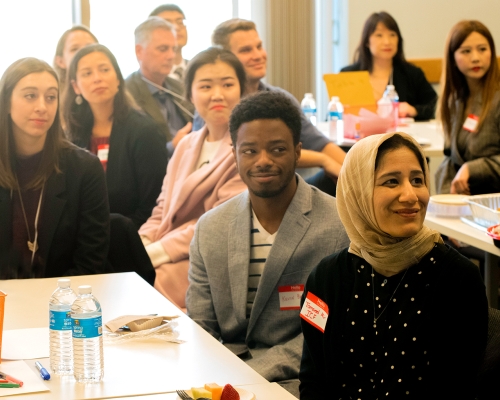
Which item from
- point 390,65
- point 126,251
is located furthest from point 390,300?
point 390,65

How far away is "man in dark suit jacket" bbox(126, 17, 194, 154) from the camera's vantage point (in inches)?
177

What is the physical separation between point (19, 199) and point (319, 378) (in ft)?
6.35

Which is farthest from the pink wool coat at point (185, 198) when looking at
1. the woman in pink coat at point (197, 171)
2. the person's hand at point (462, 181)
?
the person's hand at point (462, 181)

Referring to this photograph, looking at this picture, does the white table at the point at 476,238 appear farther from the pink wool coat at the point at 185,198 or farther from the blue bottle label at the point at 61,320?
the blue bottle label at the point at 61,320

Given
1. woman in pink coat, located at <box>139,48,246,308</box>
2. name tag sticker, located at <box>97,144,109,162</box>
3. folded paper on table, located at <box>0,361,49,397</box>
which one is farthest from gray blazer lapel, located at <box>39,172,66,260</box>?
folded paper on table, located at <box>0,361,49,397</box>

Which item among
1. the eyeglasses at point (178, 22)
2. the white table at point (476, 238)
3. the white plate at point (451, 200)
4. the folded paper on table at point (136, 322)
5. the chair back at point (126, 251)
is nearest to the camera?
the folded paper on table at point (136, 322)

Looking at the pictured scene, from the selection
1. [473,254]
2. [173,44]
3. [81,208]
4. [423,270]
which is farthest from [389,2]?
[423,270]

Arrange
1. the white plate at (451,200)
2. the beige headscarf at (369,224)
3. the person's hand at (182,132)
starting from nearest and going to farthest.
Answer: the beige headscarf at (369,224)
the white plate at (451,200)
the person's hand at (182,132)

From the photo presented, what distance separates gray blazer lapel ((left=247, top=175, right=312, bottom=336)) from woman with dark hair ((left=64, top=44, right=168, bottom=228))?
5.73 feet

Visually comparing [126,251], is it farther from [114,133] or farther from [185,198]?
[114,133]

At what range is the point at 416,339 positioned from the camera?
173 centimetres

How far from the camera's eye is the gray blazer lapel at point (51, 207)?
3.30 m

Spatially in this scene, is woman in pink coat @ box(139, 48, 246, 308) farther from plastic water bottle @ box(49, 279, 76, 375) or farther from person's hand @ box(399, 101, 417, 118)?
person's hand @ box(399, 101, 417, 118)

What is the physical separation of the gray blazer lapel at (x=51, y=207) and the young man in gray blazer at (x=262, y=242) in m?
1.00
